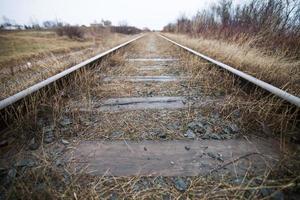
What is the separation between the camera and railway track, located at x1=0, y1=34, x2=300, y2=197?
4.33 feet

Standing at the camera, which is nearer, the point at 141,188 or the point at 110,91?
the point at 141,188

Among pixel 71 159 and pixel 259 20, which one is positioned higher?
pixel 259 20

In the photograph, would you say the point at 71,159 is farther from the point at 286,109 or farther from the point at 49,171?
the point at 286,109

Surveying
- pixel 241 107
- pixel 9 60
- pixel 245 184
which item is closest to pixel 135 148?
pixel 245 184

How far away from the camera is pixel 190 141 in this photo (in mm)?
1596

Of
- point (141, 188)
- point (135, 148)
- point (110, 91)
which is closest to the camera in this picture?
point (141, 188)

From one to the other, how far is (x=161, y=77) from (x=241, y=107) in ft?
5.53

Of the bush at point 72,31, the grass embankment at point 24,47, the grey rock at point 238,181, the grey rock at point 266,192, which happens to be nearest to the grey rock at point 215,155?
the grey rock at point 238,181

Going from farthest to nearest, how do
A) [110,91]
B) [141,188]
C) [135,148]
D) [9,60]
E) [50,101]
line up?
1. [9,60]
2. [110,91]
3. [50,101]
4. [135,148]
5. [141,188]

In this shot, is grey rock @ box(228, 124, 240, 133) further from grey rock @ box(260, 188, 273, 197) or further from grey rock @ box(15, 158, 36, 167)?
grey rock @ box(15, 158, 36, 167)

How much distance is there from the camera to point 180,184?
117cm

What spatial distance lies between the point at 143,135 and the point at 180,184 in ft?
1.96

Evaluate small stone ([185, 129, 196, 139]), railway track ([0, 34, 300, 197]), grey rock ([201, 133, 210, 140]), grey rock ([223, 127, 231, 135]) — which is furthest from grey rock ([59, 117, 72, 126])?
grey rock ([223, 127, 231, 135])

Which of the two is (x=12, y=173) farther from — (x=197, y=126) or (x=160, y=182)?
(x=197, y=126)
